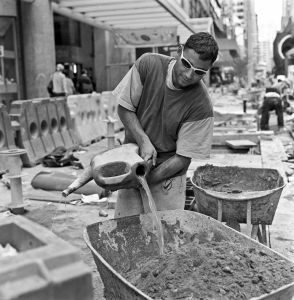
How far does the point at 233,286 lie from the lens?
2.74 metres

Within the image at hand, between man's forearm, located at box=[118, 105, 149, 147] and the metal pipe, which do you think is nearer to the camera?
man's forearm, located at box=[118, 105, 149, 147]

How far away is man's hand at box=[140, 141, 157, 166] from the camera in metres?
Result: 3.57

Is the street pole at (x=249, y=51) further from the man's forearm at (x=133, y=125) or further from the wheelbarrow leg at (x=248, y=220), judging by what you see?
the man's forearm at (x=133, y=125)

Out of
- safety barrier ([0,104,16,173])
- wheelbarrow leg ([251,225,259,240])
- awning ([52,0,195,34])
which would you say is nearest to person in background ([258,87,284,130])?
awning ([52,0,195,34])

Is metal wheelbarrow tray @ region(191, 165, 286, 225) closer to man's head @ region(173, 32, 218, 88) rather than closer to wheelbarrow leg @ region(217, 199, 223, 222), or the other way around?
wheelbarrow leg @ region(217, 199, 223, 222)

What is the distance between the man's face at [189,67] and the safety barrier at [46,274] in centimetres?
219

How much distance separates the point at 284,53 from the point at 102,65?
4582cm

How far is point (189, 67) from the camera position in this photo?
3.38 metres

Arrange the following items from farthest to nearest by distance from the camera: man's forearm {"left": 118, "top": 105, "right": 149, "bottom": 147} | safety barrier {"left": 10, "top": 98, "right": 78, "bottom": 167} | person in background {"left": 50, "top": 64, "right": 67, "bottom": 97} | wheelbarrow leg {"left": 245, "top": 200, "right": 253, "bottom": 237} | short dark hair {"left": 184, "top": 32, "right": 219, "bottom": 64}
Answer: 1. person in background {"left": 50, "top": 64, "right": 67, "bottom": 97}
2. safety barrier {"left": 10, "top": 98, "right": 78, "bottom": 167}
3. wheelbarrow leg {"left": 245, "top": 200, "right": 253, "bottom": 237}
4. man's forearm {"left": 118, "top": 105, "right": 149, "bottom": 147}
5. short dark hair {"left": 184, "top": 32, "right": 219, "bottom": 64}

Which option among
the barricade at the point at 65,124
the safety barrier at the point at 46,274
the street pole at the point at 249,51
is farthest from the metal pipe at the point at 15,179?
the street pole at the point at 249,51

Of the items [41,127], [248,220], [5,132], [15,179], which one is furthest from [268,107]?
[248,220]

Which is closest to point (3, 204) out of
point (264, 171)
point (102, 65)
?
point (264, 171)

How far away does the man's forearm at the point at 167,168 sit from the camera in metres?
3.73

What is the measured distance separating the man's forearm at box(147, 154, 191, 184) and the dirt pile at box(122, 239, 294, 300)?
2.29ft
